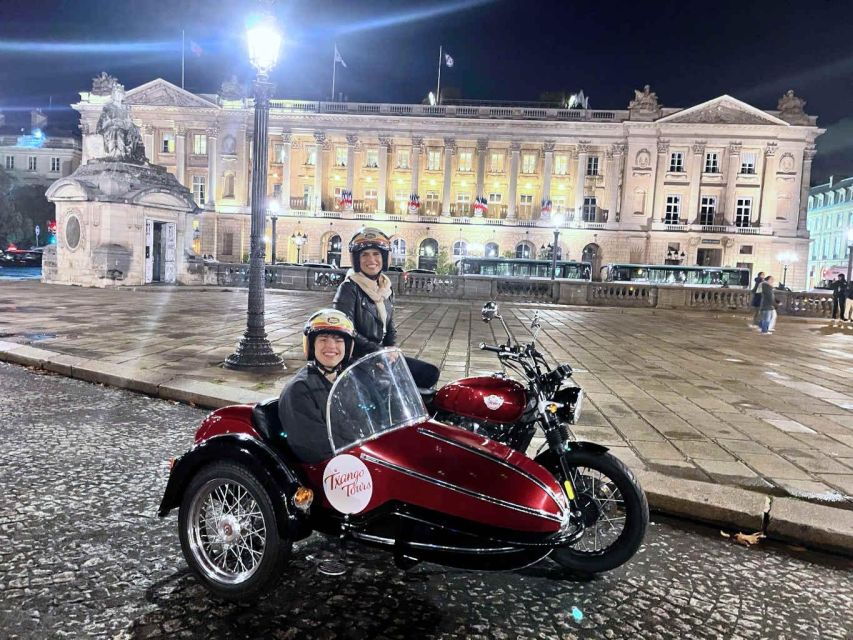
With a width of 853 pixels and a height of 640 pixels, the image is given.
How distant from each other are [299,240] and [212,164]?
12.5 meters

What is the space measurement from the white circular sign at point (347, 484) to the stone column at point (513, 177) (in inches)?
2471

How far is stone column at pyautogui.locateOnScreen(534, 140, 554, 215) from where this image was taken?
6369cm

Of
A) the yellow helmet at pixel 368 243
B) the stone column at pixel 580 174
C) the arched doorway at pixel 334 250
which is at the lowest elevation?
the yellow helmet at pixel 368 243

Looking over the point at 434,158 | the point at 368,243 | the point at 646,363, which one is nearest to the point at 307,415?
the point at 368,243

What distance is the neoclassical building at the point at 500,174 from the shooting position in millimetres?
60781

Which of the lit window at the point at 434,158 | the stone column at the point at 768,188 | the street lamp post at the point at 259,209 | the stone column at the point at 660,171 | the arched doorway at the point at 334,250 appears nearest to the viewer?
the street lamp post at the point at 259,209

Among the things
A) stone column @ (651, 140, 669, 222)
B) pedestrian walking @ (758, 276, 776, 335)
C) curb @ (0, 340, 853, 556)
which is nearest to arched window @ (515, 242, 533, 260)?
stone column @ (651, 140, 669, 222)

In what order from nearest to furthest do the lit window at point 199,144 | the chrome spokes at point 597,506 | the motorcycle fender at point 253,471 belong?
the motorcycle fender at point 253,471 < the chrome spokes at point 597,506 < the lit window at point 199,144

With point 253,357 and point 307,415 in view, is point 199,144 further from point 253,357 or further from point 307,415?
point 307,415

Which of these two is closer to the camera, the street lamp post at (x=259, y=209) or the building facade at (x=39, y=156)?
the street lamp post at (x=259, y=209)

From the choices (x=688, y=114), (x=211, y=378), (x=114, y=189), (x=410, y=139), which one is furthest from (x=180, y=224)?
(x=688, y=114)

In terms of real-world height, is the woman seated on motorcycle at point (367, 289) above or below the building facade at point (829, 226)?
below

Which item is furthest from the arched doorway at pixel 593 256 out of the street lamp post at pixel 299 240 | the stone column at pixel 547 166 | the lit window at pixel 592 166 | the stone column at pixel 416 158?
the street lamp post at pixel 299 240

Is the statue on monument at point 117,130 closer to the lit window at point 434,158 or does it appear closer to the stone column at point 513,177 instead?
the stone column at point 513,177
